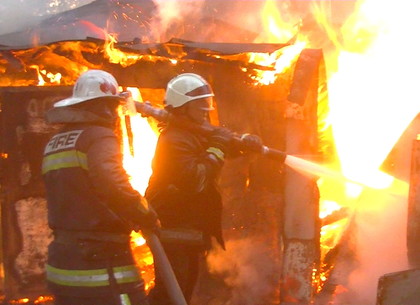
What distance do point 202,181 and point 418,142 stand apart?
2932 mm

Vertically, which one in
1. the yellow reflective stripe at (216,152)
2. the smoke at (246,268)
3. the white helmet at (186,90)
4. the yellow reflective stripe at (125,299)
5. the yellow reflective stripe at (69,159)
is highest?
the white helmet at (186,90)

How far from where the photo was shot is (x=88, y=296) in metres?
3.27

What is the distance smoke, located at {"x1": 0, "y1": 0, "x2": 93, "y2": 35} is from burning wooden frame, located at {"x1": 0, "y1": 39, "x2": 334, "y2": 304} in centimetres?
387

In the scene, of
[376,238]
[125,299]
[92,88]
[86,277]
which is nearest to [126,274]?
[125,299]

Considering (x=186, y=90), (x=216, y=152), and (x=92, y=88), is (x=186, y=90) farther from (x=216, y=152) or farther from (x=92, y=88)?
(x=92, y=88)

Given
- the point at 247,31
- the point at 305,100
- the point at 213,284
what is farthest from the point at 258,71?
the point at 247,31

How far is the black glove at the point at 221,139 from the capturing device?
15.0 ft

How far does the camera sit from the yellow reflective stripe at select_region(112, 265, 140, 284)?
334cm

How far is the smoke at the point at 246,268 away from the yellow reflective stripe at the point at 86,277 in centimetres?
278

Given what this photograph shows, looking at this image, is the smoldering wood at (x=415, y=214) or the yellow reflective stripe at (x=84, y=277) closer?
the yellow reflective stripe at (x=84, y=277)

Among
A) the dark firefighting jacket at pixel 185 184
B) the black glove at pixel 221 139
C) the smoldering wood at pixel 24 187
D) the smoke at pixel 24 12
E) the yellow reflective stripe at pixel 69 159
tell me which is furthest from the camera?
the smoke at pixel 24 12

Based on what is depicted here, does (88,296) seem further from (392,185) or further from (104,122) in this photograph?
(392,185)

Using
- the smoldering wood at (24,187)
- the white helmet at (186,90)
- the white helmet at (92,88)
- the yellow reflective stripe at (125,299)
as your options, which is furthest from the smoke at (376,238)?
the white helmet at (92,88)

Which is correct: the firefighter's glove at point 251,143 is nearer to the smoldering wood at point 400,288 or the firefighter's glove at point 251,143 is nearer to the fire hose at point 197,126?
the fire hose at point 197,126
